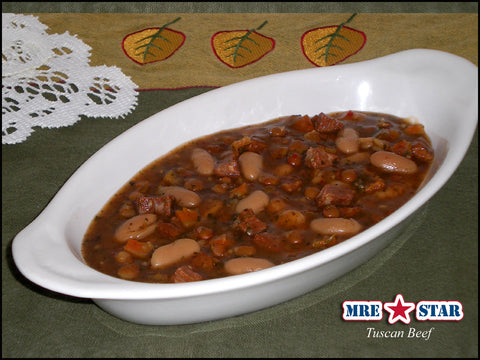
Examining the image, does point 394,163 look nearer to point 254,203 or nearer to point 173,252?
point 254,203

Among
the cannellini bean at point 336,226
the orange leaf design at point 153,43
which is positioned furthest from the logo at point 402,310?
the orange leaf design at point 153,43

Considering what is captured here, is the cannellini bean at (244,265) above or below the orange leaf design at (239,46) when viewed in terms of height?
below

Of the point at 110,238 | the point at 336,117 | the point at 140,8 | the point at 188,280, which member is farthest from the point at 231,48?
the point at 188,280

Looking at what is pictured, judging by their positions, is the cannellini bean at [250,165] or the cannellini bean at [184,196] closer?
the cannellini bean at [184,196]

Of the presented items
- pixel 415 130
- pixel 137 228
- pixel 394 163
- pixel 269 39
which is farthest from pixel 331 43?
pixel 137 228

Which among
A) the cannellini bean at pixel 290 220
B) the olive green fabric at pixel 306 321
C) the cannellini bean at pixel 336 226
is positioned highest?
the cannellini bean at pixel 336 226

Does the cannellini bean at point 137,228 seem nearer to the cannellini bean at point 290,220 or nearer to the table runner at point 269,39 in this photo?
the cannellini bean at point 290,220

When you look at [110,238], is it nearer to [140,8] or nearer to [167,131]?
[167,131]
